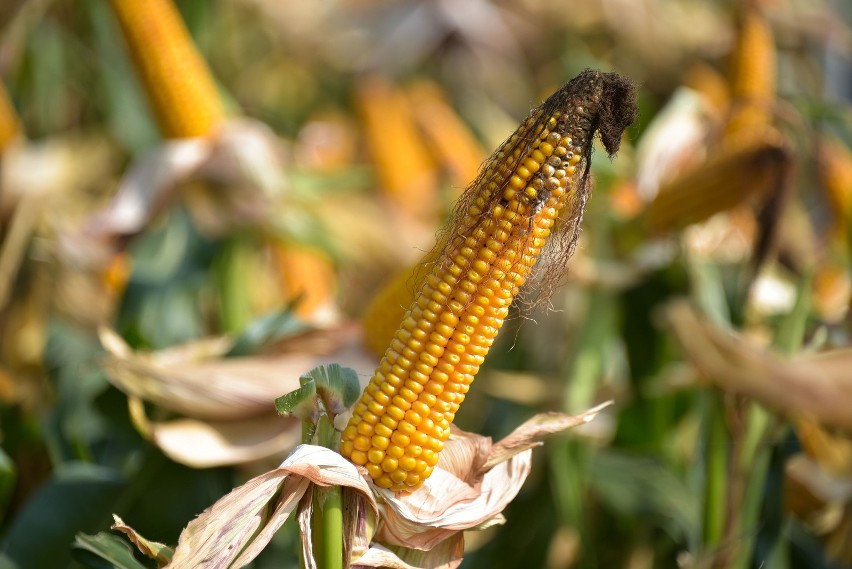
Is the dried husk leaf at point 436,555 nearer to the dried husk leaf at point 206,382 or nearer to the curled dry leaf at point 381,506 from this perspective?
the curled dry leaf at point 381,506

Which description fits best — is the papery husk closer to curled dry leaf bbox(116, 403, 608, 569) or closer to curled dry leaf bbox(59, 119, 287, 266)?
curled dry leaf bbox(116, 403, 608, 569)

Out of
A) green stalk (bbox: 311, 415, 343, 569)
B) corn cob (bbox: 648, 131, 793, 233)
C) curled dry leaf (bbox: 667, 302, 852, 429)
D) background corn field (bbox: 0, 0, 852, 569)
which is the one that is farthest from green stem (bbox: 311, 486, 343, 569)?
corn cob (bbox: 648, 131, 793, 233)

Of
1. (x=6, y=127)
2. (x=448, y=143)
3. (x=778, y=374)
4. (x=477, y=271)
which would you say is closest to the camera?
(x=477, y=271)

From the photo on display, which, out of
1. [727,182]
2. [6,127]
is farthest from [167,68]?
[727,182]

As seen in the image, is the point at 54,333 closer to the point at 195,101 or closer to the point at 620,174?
the point at 195,101

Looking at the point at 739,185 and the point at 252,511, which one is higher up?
the point at 739,185

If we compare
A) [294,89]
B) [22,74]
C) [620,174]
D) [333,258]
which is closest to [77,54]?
[22,74]

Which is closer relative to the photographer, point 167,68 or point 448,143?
point 167,68

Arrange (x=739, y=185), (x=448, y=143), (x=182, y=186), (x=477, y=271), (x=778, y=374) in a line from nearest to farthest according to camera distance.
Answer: (x=477, y=271) < (x=778, y=374) < (x=739, y=185) < (x=182, y=186) < (x=448, y=143)

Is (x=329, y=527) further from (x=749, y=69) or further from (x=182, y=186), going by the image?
(x=749, y=69)
